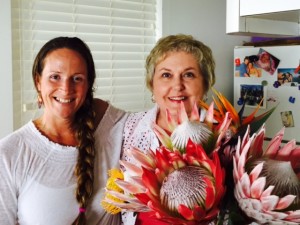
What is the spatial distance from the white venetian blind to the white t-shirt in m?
0.81

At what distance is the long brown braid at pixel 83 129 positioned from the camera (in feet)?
3.54

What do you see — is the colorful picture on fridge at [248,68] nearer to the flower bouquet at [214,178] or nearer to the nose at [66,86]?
the nose at [66,86]

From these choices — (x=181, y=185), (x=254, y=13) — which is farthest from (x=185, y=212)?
(x=254, y=13)

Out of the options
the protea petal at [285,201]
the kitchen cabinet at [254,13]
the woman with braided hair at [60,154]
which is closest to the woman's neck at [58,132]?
the woman with braided hair at [60,154]

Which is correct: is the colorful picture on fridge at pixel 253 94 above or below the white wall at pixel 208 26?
below

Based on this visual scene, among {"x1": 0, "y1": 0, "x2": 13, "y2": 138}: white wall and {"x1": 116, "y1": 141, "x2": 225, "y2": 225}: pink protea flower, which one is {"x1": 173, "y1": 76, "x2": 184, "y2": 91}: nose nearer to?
{"x1": 116, "y1": 141, "x2": 225, "y2": 225}: pink protea flower

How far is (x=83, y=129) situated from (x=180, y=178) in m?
0.75

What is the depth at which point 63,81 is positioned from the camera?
3.62 ft

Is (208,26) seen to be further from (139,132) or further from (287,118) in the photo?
(139,132)

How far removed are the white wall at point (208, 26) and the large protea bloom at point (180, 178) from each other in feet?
6.28

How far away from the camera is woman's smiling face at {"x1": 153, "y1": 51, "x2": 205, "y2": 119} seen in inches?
47.5

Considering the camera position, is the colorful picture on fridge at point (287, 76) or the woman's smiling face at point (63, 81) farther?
the colorful picture on fridge at point (287, 76)

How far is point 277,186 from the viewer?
17.5 inches

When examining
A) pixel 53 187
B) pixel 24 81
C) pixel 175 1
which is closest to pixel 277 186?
pixel 53 187
